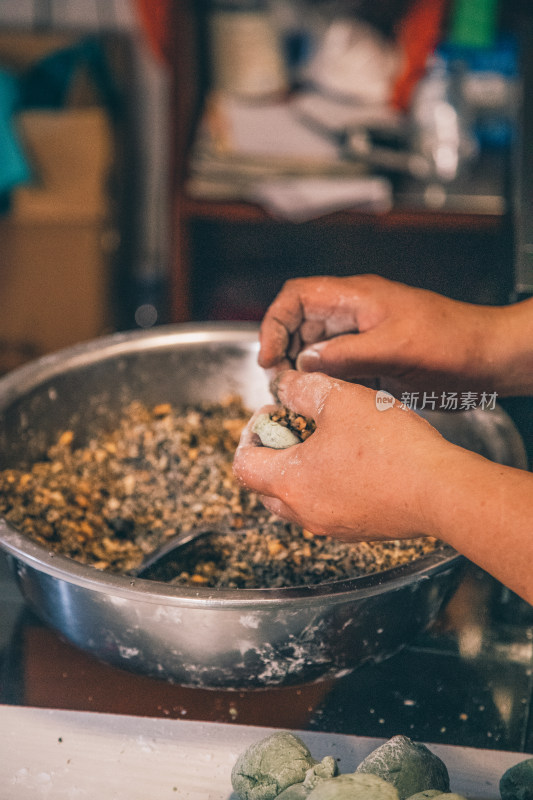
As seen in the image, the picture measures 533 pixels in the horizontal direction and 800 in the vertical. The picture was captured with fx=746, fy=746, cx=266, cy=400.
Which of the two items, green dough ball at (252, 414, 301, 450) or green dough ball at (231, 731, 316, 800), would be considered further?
green dough ball at (252, 414, 301, 450)

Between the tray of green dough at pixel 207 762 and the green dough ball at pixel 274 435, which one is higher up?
the green dough ball at pixel 274 435

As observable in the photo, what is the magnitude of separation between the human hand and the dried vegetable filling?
13cm

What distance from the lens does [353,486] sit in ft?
2.32

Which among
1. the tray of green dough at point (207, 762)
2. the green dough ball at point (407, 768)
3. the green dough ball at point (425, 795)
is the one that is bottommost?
the tray of green dough at point (207, 762)

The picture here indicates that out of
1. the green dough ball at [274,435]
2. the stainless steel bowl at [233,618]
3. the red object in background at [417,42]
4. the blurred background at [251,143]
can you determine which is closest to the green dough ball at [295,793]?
the stainless steel bowl at [233,618]

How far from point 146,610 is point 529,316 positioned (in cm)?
63

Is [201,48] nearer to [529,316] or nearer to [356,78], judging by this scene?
[356,78]

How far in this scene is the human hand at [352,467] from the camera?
0.69m

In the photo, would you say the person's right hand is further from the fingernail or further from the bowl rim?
the bowl rim

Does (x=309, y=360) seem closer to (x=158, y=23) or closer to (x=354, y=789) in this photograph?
(x=354, y=789)

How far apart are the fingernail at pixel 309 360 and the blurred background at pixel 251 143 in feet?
3.40

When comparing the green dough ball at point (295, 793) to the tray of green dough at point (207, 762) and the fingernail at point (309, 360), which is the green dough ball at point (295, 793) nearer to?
the tray of green dough at point (207, 762)

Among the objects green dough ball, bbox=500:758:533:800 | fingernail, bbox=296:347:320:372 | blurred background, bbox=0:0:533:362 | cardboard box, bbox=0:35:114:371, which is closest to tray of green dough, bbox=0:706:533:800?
green dough ball, bbox=500:758:533:800

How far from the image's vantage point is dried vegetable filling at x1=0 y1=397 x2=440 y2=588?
87 cm
